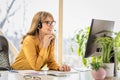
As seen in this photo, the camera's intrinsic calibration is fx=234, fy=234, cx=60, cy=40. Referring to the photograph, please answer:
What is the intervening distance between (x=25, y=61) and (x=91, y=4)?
6.24 ft

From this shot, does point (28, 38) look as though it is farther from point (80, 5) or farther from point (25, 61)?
point (80, 5)

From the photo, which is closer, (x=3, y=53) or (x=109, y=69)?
(x=109, y=69)

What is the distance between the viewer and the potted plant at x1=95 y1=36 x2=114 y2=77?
A: 2.12m

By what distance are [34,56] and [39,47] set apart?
0.50 feet

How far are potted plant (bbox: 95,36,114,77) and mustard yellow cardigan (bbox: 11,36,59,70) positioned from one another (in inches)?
22.4

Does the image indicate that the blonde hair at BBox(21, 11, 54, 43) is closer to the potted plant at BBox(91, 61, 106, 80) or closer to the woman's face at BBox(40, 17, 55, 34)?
the woman's face at BBox(40, 17, 55, 34)

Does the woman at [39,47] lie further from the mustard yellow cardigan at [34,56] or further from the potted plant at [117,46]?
the potted plant at [117,46]

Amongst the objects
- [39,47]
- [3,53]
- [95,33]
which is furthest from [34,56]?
[95,33]

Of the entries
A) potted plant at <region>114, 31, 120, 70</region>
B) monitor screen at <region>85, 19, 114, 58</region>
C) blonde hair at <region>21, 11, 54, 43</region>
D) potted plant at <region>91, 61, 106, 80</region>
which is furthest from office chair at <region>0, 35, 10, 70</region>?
potted plant at <region>114, 31, 120, 70</region>

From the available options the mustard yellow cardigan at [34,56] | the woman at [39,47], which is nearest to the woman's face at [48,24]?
the woman at [39,47]

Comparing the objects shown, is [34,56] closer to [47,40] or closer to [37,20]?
[47,40]

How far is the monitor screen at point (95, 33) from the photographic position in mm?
2189

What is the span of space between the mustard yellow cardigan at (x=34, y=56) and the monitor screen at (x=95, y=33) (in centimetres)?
45

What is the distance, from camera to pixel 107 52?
2150 millimetres
